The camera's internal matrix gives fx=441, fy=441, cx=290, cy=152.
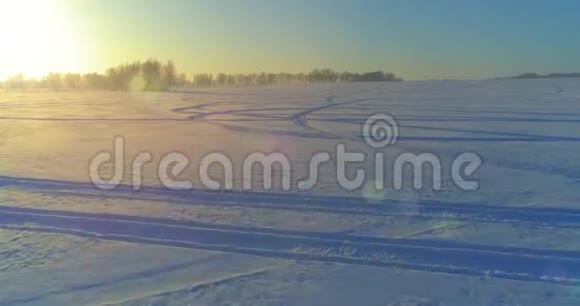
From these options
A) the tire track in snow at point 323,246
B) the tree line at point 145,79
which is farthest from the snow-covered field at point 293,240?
the tree line at point 145,79

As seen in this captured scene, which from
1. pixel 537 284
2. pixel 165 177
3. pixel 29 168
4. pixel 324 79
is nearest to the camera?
pixel 537 284

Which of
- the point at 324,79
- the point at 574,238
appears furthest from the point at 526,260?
the point at 324,79

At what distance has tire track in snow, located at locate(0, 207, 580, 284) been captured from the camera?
3.24 m

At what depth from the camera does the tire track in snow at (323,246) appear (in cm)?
324

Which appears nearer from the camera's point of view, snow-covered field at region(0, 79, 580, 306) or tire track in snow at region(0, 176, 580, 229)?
snow-covered field at region(0, 79, 580, 306)

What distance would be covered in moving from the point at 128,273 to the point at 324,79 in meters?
60.1

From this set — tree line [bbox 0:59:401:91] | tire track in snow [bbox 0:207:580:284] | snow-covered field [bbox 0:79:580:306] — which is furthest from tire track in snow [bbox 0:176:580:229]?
tree line [bbox 0:59:401:91]

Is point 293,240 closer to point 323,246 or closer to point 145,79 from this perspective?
point 323,246

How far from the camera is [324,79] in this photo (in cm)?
6197

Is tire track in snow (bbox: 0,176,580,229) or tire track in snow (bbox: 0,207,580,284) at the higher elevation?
tire track in snow (bbox: 0,176,580,229)

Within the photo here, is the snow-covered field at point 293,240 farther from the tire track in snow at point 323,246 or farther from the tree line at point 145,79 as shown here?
the tree line at point 145,79

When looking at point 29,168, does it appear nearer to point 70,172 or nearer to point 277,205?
point 70,172

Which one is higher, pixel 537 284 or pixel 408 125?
pixel 408 125

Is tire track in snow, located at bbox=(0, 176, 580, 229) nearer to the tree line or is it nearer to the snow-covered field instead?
the snow-covered field
